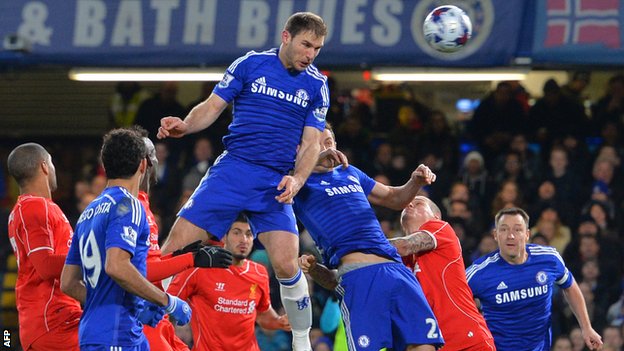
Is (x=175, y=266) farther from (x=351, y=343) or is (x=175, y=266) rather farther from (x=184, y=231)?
(x=351, y=343)

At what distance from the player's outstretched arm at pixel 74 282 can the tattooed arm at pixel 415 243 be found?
2.62m

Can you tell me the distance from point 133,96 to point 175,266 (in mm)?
10183

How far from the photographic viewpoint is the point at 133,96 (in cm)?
1744

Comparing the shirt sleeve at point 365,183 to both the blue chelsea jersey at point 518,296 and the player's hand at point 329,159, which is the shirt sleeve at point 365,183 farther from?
the blue chelsea jersey at point 518,296

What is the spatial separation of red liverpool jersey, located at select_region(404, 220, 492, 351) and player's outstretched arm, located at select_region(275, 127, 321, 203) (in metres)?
1.34

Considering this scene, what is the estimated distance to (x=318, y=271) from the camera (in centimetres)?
891

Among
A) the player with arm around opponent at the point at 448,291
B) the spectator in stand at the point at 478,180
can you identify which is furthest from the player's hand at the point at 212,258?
the spectator in stand at the point at 478,180

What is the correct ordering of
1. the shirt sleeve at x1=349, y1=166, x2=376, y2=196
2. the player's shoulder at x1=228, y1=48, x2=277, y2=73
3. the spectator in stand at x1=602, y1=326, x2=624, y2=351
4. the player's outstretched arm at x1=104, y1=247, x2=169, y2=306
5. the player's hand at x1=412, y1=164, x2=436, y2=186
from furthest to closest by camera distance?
the spectator in stand at x1=602, y1=326, x2=624, y2=351 → the shirt sleeve at x1=349, y1=166, x2=376, y2=196 → the player's hand at x1=412, y1=164, x2=436, y2=186 → the player's shoulder at x1=228, y1=48, x2=277, y2=73 → the player's outstretched arm at x1=104, y1=247, x2=169, y2=306

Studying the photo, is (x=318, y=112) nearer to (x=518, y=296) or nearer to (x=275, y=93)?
(x=275, y=93)

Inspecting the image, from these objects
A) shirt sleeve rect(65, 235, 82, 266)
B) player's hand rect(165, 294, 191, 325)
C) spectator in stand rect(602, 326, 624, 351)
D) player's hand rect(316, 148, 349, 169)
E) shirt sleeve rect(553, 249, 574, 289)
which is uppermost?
player's hand rect(316, 148, 349, 169)

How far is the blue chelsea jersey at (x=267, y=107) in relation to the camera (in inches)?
341

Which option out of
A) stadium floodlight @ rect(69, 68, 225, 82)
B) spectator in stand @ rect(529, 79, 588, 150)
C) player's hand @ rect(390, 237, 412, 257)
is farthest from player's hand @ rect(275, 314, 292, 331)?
spectator in stand @ rect(529, 79, 588, 150)

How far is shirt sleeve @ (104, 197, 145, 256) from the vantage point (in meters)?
7.06

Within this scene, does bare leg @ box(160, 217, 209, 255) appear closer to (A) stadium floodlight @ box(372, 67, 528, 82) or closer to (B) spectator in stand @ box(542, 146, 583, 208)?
(A) stadium floodlight @ box(372, 67, 528, 82)
